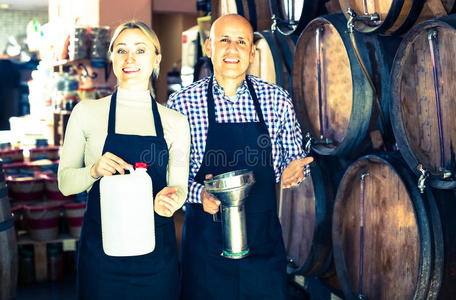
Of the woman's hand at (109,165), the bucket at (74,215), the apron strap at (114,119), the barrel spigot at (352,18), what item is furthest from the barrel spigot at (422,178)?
the bucket at (74,215)

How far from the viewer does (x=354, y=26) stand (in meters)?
2.42

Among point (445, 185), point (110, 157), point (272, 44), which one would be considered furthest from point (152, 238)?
point (272, 44)

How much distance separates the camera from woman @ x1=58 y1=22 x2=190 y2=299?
1.77 m

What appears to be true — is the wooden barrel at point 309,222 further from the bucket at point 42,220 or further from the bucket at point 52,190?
the bucket at point 52,190

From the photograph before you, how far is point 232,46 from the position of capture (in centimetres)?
204

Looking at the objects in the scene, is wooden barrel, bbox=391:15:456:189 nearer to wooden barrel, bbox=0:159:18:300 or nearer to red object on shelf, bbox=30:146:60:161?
wooden barrel, bbox=0:159:18:300

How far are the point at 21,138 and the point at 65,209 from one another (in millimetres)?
2684

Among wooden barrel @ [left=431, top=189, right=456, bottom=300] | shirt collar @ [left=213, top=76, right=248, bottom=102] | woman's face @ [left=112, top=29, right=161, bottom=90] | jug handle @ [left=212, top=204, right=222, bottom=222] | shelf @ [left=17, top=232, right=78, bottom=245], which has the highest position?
woman's face @ [left=112, top=29, right=161, bottom=90]

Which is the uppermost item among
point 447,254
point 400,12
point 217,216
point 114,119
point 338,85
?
point 400,12

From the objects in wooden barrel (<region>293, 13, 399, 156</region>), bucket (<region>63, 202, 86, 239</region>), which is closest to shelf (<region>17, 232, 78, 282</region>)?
bucket (<region>63, 202, 86, 239</region>)

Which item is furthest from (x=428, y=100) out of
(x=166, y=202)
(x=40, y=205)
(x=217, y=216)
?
(x=40, y=205)

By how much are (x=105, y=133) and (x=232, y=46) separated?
605mm

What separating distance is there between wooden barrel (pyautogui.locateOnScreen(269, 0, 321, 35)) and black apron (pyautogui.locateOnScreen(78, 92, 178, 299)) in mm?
1425

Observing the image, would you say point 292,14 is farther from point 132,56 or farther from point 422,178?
point 132,56
